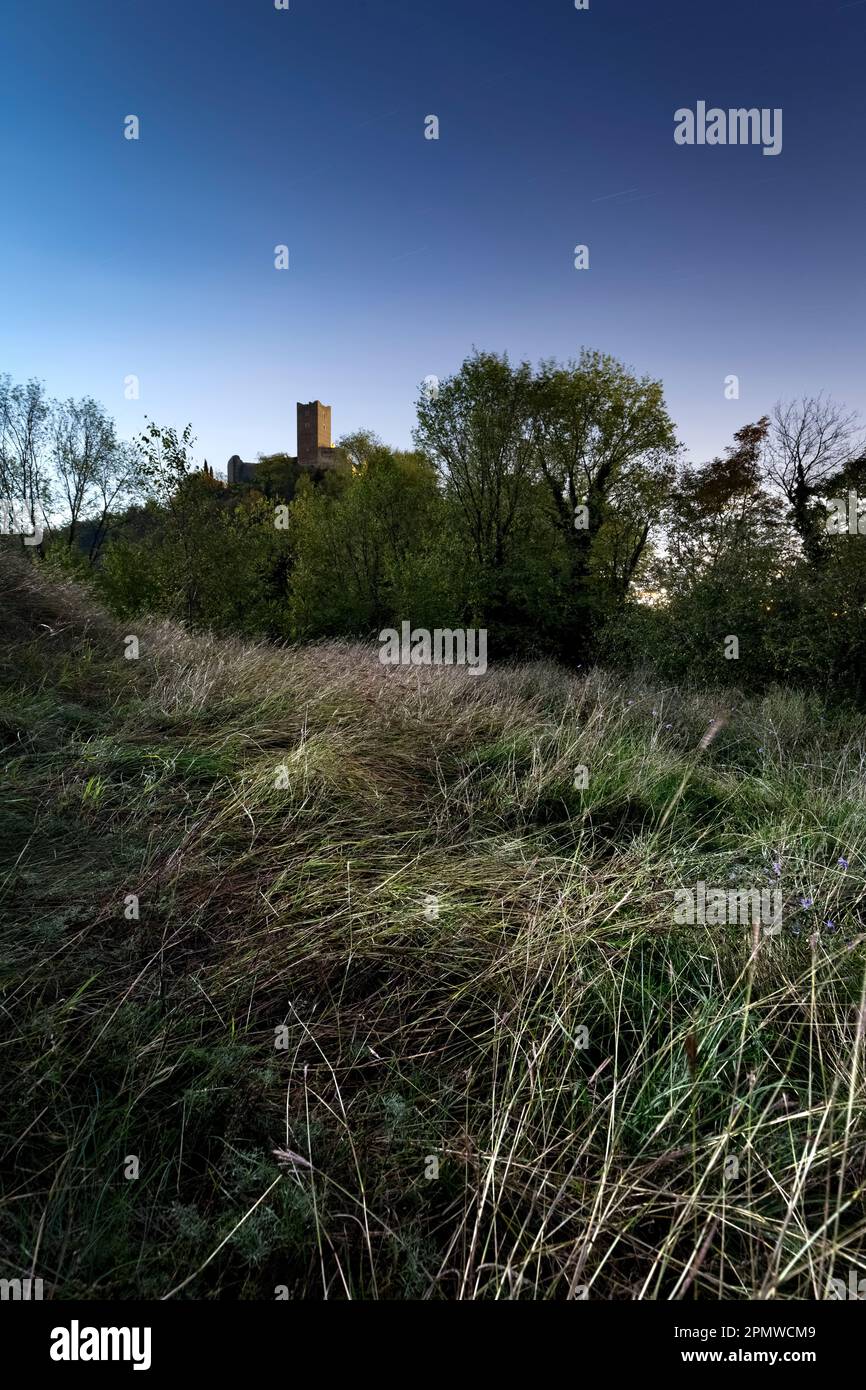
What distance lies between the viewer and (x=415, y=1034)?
2172mm

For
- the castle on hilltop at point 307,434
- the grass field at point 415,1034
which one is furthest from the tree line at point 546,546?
the castle on hilltop at point 307,434

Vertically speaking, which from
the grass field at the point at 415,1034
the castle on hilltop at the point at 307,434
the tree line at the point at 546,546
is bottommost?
the grass field at the point at 415,1034

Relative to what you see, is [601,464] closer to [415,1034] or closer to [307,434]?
[415,1034]

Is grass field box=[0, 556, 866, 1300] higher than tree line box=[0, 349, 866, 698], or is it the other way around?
tree line box=[0, 349, 866, 698]

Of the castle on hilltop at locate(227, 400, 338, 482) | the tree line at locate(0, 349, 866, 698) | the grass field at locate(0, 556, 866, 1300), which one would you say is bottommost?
the grass field at locate(0, 556, 866, 1300)

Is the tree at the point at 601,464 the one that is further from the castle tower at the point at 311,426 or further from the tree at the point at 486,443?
the castle tower at the point at 311,426

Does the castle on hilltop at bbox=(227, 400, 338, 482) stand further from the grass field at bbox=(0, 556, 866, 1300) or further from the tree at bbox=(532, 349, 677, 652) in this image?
the grass field at bbox=(0, 556, 866, 1300)

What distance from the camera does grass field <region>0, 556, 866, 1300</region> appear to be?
58.8 inches

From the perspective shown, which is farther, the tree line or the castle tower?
the castle tower

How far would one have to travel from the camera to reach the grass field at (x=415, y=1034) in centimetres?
149

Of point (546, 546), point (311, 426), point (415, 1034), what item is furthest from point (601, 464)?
point (311, 426)

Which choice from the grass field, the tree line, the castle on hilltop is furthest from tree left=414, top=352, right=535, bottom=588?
the castle on hilltop

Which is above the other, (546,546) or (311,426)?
(311,426)
